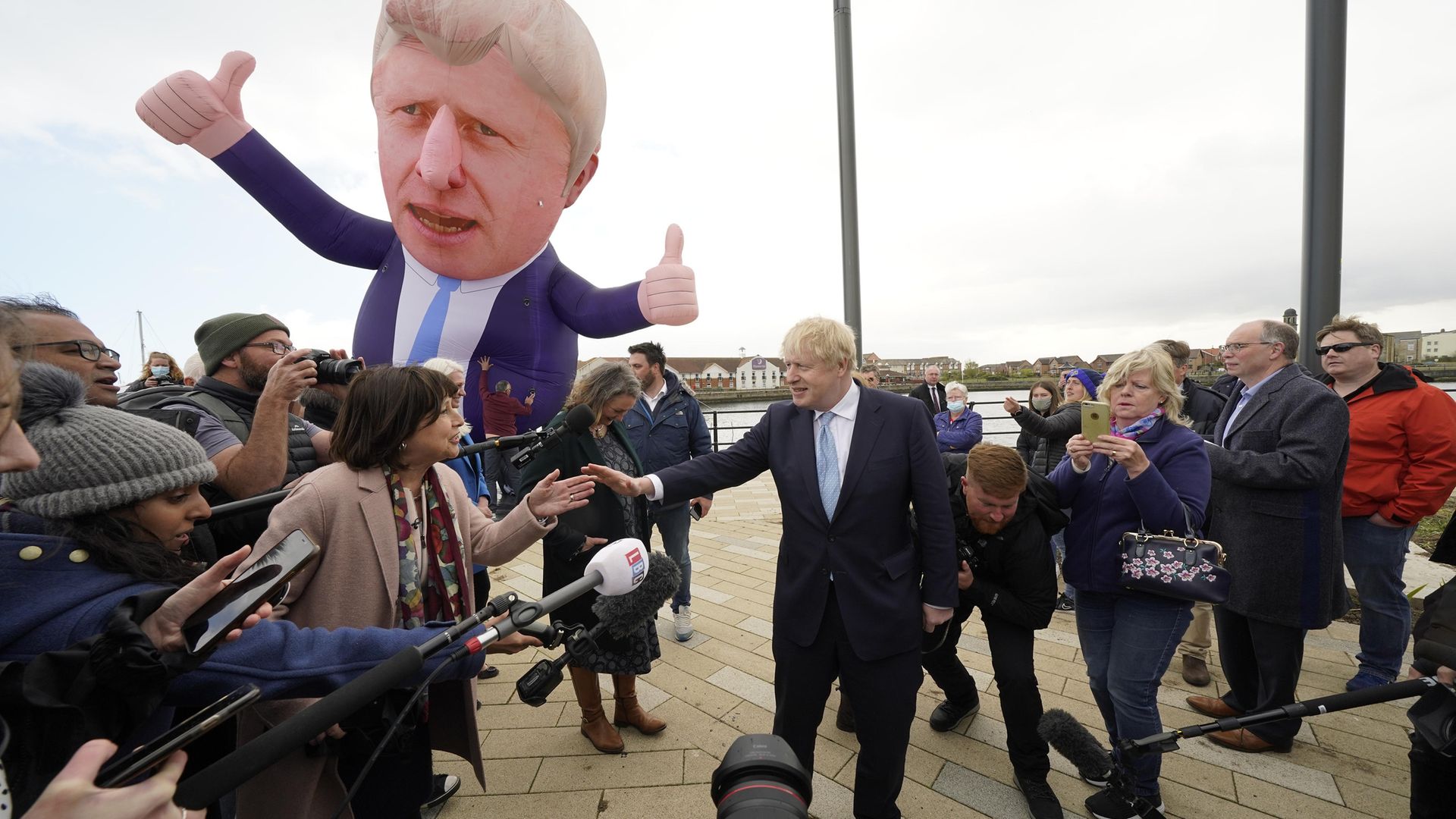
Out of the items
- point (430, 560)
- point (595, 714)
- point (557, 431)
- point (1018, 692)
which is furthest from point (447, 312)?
point (1018, 692)

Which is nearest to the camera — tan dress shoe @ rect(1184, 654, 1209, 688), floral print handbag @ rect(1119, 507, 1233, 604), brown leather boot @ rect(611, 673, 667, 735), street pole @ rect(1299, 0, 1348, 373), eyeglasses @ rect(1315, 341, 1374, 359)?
floral print handbag @ rect(1119, 507, 1233, 604)

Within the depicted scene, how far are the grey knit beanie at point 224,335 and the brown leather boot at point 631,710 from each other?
80.3 inches

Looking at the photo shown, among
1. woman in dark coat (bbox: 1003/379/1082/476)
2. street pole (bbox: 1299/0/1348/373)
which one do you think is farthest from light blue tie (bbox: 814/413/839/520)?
street pole (bbox: 1299/0/1348/373)

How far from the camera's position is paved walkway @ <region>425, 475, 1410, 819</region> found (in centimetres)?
223

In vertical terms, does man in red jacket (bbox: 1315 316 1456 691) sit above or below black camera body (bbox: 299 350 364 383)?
below

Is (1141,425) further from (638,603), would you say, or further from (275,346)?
(275,346)

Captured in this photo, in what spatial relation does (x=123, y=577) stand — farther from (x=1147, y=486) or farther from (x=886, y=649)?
(x=1147, y=486)

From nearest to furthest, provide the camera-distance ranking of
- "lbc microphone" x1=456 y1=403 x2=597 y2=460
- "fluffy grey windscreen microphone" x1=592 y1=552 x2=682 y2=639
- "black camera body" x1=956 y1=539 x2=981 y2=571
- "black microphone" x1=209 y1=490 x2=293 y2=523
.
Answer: "black microphone" x1=209 y1=490 x2=293 y2=523, "fluffy grey windscreen microphone" x1=592 y1=552 x2=682 y2=639, "lbc microphone" x1=456 y1=403 x2=597 y2=460, "black camera body" x1=956 y1=539 x2=981 y2=571

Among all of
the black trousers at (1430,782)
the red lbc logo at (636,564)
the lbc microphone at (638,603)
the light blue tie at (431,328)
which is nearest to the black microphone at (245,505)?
the lbc microphone at (638,603)

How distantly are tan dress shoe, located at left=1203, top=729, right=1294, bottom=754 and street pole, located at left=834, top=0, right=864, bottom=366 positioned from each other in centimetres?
347

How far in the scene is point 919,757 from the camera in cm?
255

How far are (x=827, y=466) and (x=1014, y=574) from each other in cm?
92

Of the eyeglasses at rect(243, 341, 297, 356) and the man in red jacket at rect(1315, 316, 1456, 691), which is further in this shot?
the man in red jacket at rect(1315, 316, 1456, 691)

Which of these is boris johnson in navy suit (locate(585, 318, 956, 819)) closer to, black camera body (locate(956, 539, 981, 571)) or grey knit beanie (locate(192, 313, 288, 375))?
black camera body (locate(956, 539, 981, 571))
